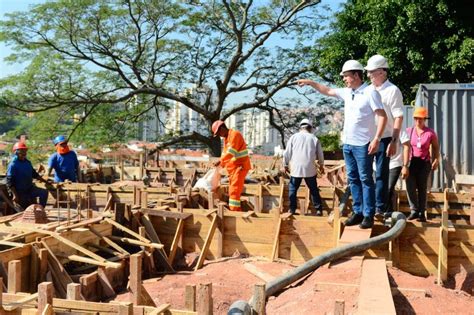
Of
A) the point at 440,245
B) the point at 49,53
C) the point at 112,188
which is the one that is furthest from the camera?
the point at 49,53

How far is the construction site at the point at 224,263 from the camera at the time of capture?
4.45m

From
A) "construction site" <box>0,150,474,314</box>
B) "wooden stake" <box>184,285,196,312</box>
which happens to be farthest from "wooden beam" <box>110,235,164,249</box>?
"wooden stake" <box>184,285,196,312</box>

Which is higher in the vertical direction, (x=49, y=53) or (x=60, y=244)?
(x=49, y=53)

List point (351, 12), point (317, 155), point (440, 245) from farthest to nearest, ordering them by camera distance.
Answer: point (351, 12), point (317, 155), point (440, 245)

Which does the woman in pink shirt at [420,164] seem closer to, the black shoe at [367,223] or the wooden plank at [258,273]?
the black shoe at [367,223]

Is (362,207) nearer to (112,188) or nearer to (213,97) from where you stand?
(112,188)

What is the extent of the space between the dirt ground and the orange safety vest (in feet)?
7.05

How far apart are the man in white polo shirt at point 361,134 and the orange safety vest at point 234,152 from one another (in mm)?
2922

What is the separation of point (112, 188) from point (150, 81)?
17.3 m

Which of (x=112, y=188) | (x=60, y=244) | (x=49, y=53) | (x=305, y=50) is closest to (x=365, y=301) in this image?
(x=60, y=244)

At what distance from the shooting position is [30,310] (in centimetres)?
380

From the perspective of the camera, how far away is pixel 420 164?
7.60m

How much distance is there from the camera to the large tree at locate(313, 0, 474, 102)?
17047 millimetres

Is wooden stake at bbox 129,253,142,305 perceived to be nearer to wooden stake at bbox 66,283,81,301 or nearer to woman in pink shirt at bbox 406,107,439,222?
wooden stake at bbox 66,283,81,301
